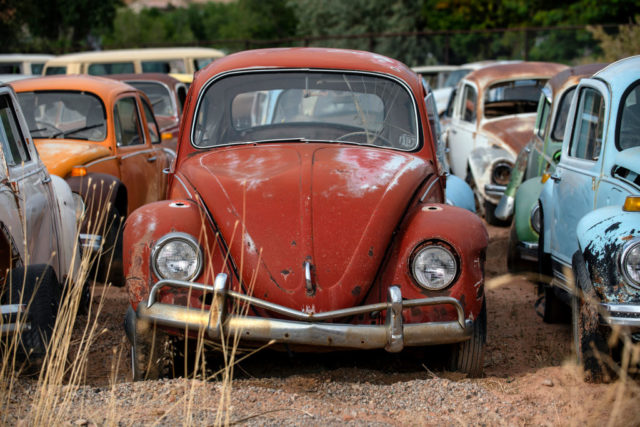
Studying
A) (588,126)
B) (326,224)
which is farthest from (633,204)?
(326,224)

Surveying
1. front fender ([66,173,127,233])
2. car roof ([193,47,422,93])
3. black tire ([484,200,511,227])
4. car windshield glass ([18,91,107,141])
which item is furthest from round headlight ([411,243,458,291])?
black tire ([484,200,511,227])

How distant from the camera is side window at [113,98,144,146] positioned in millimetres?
8195

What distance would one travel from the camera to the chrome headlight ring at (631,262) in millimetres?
4137

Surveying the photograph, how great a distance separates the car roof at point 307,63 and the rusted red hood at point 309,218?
1.01 metres

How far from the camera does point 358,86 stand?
574cm

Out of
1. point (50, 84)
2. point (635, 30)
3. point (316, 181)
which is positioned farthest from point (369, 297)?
point (635, 30)

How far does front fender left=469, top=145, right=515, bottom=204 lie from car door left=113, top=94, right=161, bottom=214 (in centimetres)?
385

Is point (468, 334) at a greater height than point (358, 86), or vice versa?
point (358, 86)

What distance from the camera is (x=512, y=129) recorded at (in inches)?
417

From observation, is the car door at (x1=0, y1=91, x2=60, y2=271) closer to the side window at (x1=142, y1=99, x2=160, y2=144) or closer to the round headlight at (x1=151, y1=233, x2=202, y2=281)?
the round headlight at (x1=151, y1=233, x2=202, y2=281)

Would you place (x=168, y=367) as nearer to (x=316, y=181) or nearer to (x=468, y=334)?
(x=316, y=181)

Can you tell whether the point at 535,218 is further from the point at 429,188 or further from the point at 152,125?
the point at 152,125

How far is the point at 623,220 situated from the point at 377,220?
1.26 m

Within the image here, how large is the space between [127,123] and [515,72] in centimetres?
524
